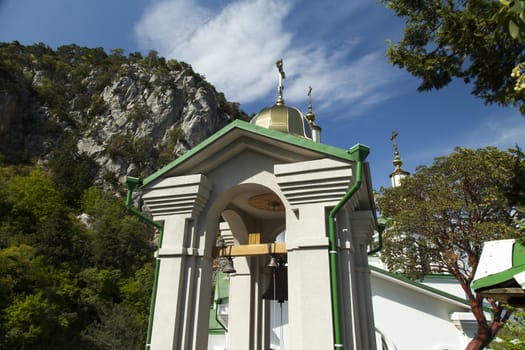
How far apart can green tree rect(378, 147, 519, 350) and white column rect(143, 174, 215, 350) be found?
1183 centimetres

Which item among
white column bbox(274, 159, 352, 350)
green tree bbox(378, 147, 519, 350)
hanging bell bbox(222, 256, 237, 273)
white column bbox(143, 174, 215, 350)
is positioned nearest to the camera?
white column bbox(274, 159, 352, 350)

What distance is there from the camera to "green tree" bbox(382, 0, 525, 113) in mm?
4797

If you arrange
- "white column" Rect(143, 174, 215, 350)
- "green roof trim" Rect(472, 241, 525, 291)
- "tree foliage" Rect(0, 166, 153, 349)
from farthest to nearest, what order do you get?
"tree foliage" Rect(0, 166, 153, 349) < "white column" Rect(143, 174, 215, 350) < "green roof trim" Rect(472, 241, 525, 291)

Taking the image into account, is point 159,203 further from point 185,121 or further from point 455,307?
point 185,121

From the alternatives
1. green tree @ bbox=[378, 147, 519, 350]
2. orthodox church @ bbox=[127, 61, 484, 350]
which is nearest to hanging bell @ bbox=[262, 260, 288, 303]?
orthodox church @ bbox=[127, 61, 484, 350]

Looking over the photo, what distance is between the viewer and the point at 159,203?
17.0 feet

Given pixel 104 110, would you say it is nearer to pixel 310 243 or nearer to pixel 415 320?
pixel 415 320

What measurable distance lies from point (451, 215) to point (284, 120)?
10854 mm

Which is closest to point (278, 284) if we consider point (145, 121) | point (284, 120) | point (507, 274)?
point (284, 120)

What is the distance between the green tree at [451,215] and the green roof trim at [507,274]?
1139 centimetres

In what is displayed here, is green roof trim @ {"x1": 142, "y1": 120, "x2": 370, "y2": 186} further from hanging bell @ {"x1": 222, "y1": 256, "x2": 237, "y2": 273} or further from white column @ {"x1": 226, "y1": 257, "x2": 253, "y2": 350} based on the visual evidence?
white column @ {"x1": 226, "y1": 257, "x2": 253, "y2": 350}

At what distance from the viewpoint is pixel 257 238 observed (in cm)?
566

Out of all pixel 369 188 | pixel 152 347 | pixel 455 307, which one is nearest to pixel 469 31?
pixel 369 188

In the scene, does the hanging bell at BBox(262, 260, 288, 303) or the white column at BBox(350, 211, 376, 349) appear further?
the hanging bell at BBox(262, 260, 288, 303)
